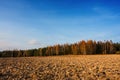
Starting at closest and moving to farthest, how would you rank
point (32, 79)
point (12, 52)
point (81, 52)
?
point (32, 79) < point (81, 52) < point (12, 52)

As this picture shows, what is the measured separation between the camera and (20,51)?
104188 mm

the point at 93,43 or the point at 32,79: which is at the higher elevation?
the point at 93,43

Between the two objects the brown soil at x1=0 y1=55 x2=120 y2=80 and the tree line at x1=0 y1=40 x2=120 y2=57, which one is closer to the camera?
the brown soil at x1=0 y1=55 x2=120 y2=80

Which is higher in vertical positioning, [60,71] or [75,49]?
[75,49]

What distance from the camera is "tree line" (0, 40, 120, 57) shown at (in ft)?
309

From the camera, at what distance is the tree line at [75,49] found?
9431 centimetres

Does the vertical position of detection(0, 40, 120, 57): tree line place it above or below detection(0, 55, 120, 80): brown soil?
above

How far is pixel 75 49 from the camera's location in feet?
312

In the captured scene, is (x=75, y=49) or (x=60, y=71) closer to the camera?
(x=60, y=71)

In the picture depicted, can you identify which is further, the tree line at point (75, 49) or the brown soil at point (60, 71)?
the tree line at point (75, 49)

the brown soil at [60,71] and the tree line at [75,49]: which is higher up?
the tree line at [75,49]

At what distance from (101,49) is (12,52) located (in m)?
52.5

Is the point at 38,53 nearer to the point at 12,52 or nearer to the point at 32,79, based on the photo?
the point at 12,52

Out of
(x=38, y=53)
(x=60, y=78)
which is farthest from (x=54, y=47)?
(x=60, y=78)
